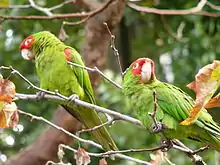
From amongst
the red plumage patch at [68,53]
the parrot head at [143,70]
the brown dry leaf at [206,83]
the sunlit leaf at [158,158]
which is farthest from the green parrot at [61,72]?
the brown dry leaf at [206,83]

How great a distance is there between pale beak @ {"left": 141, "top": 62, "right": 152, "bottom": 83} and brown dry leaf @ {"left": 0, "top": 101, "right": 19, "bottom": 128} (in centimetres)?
35

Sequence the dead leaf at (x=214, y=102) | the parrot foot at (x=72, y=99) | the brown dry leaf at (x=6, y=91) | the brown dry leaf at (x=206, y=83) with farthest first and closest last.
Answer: the parrot foot at (x=72, y=99) → the brown dry leaf at (x=6, y=91) → the dead leaf at (x=214, y=102) → the brown dry leaf at (x=206, y=83)

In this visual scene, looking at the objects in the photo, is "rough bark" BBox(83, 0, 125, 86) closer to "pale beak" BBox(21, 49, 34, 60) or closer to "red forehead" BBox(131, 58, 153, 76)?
"pale beak" BBox(21, 49, 34, 60)

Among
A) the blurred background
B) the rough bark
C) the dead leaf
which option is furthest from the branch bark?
the dead leaf

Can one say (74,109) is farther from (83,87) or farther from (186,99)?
(186,99)

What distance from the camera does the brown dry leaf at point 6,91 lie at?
1329mm

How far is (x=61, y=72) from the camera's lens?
1.85m

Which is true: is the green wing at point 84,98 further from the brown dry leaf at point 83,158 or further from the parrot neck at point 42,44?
the brown dry leaf at point 83,158

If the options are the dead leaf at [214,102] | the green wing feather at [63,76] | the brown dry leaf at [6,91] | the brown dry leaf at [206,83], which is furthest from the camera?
the green wing feather at [63,76]

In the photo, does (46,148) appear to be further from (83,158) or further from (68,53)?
(83,158)

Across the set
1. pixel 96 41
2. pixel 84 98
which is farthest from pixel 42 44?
pixel 96 41

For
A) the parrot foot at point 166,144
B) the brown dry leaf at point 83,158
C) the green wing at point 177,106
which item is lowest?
the brown dry leaf at point 83,158

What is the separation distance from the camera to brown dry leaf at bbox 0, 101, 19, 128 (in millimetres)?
1382

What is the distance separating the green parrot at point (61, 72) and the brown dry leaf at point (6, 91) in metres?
0.49
